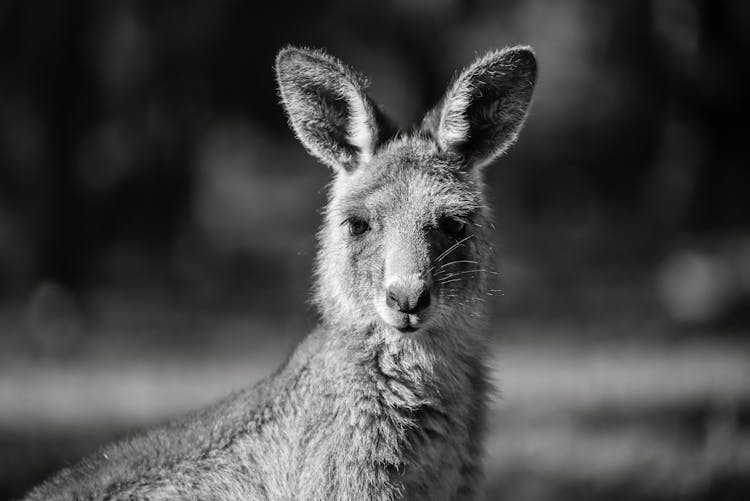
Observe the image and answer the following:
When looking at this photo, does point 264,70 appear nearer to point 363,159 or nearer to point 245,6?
point 245,6

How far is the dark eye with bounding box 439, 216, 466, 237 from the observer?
4.21 m

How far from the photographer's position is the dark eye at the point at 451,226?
4.21 meters

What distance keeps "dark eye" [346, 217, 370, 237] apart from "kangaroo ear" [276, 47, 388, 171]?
373 millimetres

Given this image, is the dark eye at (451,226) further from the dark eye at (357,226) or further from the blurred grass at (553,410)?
the blurred grass at (553,410)

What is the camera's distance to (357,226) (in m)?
4.29

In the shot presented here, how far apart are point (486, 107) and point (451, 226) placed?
0.63 m

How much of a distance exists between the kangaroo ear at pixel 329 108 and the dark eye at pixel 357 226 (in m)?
0.37

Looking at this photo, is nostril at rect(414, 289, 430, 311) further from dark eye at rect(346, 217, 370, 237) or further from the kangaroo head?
dark eye at rect(346, 217, 370, 237)

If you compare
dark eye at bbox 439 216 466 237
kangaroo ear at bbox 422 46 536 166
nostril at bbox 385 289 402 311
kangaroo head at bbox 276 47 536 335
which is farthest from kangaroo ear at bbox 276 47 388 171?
nostril at bbox 385 289 402 311

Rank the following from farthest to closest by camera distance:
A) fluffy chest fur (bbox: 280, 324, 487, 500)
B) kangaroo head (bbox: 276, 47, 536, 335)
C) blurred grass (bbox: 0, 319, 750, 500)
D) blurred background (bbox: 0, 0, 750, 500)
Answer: blurred background (bbox: 0, 0, 750, 500) < blurred grass (bbox: 0, 319, 750, 500) < kangaroo head (bbox: 276, 47, 536, 335) < fluffy chest fur (bbox: 280, 324, 487, 500)

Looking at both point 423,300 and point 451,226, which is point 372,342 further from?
point 451,226

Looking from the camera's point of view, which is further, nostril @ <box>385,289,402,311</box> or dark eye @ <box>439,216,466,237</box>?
dark eye @ <box>439,216,466,237</box>

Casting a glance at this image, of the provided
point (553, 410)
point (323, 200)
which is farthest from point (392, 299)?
point (323, 200)

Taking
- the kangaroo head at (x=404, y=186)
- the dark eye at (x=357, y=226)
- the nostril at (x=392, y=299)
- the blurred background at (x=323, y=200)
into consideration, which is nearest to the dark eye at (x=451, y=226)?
the kangaroo head at (x=404, y=186)
